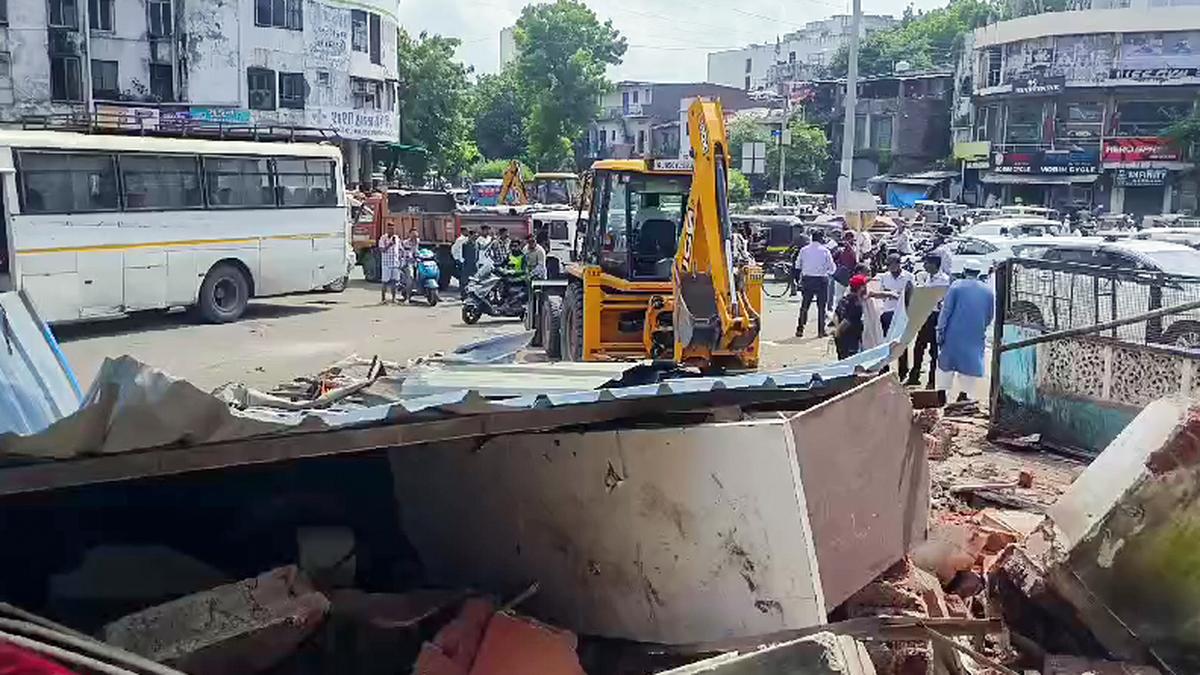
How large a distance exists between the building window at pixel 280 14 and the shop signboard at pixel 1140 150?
31.2m

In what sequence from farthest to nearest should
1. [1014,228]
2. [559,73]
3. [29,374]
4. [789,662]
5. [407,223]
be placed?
1. [559,73]
2. [1014,228]
3. [407,223]
4. [29,374]
5. [789,662]

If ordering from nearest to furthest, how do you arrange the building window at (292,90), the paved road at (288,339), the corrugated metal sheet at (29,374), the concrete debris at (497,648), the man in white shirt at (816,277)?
the concrete debris at (497,648), the corrugated metal sheet at (29,374), the paved road at (288,339), the man in white shirt at (816,277), the building window at (292,90)

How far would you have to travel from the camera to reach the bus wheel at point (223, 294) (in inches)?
679

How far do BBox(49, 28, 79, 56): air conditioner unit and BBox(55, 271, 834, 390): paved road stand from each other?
1621 centimetres

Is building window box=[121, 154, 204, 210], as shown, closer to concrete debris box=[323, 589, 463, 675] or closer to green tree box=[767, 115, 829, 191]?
concrete debris box=[323, 589, 463, 675]

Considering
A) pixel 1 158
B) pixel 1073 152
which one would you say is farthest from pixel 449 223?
pixel 1073 152

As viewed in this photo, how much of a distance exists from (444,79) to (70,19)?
1710cm

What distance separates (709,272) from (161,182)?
33.2 ft

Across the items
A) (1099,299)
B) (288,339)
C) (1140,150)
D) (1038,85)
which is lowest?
(288,339)

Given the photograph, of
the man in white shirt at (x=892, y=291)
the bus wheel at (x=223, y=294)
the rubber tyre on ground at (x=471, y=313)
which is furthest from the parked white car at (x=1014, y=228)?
the bus wheel at (x=223, y=294)

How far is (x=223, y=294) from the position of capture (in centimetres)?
1767

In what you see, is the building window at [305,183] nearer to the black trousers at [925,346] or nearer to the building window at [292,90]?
the black trousers at [925,346]

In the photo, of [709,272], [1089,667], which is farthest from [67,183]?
[1089,667]

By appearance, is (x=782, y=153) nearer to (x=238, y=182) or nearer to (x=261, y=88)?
(x=261, y=88)
